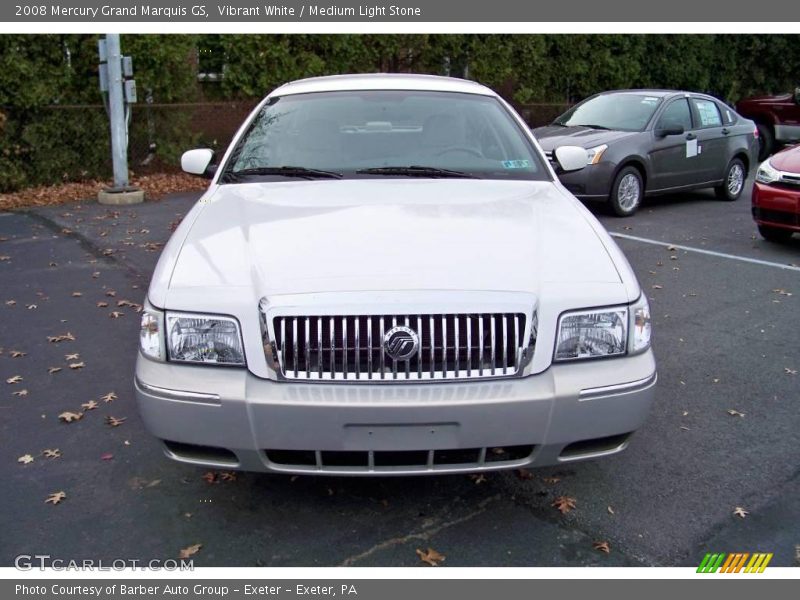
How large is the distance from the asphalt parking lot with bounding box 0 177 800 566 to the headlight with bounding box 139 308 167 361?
76cm

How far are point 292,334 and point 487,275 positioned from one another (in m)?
0.75

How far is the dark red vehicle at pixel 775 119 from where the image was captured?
15914 mm

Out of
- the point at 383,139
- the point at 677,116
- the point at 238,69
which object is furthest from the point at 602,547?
the point at 238,69

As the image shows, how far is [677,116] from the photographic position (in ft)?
34.9

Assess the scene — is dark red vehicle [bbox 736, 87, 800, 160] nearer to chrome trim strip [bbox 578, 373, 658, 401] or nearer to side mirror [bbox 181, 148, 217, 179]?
side mirror [bbox 181, 148, 217, 179]

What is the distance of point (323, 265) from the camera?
9.62 feet

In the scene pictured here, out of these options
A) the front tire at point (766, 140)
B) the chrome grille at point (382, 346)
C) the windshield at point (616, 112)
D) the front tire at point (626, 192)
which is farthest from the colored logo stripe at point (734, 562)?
the front tire at point (766, 140)

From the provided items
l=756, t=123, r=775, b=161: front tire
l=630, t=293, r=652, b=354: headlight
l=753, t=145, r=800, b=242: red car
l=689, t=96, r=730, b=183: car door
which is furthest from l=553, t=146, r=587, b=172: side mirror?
l=756, t=123, r=775, b=161: front tire

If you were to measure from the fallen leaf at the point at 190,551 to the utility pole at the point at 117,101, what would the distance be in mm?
8986

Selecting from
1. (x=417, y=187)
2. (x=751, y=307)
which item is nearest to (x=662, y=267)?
(x=751, y=307)

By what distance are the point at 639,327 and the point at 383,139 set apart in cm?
196

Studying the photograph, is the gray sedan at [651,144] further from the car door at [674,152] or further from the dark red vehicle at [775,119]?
the dark red vehicle at [775,119]

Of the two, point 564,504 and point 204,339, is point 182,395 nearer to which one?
point 204,339

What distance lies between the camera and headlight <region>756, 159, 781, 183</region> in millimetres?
7981
